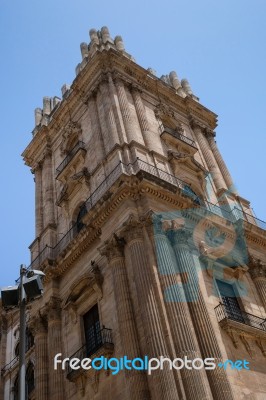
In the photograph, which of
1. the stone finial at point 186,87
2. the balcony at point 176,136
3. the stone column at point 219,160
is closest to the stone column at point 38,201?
the balcony at point 176,136

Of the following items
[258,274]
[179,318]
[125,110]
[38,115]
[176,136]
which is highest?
[38,115]

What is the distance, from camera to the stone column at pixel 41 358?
70.5ft

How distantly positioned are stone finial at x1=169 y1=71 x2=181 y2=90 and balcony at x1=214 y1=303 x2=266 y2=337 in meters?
19.1

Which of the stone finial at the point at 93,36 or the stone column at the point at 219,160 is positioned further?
the stone finial at the point at 93,36

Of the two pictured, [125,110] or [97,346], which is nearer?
[97,346]

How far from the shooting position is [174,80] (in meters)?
36.6

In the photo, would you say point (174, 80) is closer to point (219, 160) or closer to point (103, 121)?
point (219, 160)

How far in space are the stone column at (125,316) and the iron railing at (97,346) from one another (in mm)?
994

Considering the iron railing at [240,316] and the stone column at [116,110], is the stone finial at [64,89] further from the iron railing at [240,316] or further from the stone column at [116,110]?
the iron railing at [240,316]

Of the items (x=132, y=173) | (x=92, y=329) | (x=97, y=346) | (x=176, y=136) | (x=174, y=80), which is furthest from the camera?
(x=174, y=80)

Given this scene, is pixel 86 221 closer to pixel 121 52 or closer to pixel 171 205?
pixel 171 205

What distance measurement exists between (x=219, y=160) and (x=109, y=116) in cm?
837

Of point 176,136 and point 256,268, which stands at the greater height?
point 176,136

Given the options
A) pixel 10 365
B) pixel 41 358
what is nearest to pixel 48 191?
pixel 10 365
